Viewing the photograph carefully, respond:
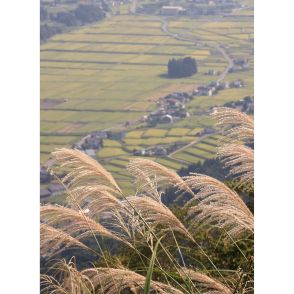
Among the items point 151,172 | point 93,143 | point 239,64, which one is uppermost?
point 239,64

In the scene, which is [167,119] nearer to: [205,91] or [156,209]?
[205,91]

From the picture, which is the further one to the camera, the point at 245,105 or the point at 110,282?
the point at 245,105

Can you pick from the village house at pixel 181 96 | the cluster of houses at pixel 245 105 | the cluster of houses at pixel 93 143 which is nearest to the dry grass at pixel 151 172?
the cluster of houses at pixel 93 143

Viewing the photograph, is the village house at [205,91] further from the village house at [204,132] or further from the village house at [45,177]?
the village house at [45,177]

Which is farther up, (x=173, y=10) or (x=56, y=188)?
(x=173, y=10)

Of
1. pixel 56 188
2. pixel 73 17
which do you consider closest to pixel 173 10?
pixel 73 17

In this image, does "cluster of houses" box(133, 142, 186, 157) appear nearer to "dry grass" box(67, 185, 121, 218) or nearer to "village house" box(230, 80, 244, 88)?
"village house" box(230, 80, 244, 88)
